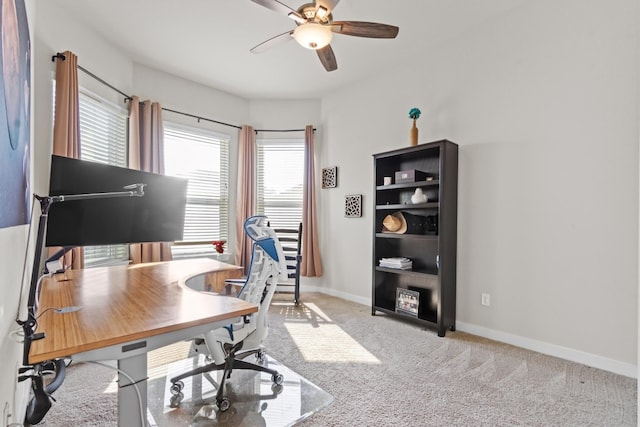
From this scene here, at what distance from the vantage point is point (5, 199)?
843 millimetres

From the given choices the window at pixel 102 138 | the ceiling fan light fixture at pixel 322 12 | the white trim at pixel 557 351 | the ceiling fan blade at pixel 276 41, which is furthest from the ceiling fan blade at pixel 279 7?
the white trim at pixel 557 351

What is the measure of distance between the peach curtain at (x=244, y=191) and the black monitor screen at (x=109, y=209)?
6.27 ft

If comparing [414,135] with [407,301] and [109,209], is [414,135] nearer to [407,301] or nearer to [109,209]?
[407,301]

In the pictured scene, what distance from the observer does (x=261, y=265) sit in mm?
1900

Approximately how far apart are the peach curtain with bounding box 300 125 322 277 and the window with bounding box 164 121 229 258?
115 centimetres

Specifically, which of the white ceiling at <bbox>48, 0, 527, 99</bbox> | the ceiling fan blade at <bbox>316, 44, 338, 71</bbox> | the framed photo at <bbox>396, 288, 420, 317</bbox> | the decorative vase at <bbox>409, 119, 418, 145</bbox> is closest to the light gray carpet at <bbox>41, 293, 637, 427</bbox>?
the framed photo at <bbox>396, 288, 420, 317</bbox>

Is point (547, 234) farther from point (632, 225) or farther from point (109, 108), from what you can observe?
point (109, 108)

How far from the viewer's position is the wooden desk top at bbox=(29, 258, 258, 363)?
1.02 metres

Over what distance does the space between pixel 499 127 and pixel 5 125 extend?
3228 millimetres

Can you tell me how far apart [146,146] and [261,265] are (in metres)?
2.53

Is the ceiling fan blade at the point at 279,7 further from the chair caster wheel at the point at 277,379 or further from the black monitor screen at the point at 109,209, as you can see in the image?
the chair caster wheel at the point at 277,379

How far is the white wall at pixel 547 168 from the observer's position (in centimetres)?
223

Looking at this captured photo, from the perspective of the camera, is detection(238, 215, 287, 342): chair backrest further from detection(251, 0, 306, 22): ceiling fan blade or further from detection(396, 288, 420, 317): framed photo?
detection(396, 288, 420, 317): framed photo

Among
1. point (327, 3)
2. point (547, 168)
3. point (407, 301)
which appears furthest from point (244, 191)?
point (547, 168)
